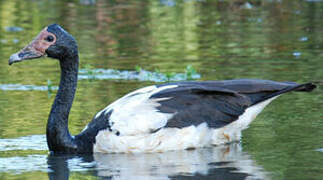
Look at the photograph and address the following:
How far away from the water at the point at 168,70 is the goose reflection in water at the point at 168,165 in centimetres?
1

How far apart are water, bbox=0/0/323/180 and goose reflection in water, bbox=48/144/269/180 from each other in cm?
1

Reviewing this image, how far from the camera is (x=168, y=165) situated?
853 cm

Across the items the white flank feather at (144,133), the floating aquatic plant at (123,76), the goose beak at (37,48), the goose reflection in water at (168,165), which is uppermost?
the goose beak at (37,48)

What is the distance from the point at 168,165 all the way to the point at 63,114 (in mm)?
1705

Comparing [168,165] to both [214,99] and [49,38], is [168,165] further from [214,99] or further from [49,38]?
[49,38]

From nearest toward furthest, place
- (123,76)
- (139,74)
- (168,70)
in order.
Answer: (139,74)
(123,76)
(168,70)

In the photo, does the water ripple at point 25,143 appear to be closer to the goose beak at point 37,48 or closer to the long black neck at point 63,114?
the long black neck at point 63,114

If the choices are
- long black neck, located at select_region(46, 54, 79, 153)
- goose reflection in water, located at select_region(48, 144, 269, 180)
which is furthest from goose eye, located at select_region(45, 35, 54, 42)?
goose reflection in water, located at select_region(48, 144, 269, 180)

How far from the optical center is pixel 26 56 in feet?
31.4

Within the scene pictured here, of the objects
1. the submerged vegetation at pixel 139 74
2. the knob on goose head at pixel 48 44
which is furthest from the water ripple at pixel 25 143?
the submerged vegetation at pixel 139 74

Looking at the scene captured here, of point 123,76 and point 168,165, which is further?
point 123,76

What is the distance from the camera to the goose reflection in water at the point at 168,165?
8031 mm

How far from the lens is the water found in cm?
852

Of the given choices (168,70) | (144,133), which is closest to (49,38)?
(144,133)
